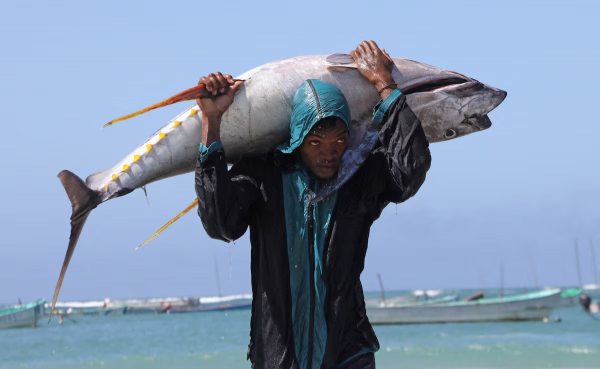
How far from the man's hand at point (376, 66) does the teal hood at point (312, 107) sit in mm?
150

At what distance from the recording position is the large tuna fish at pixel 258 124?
345cm

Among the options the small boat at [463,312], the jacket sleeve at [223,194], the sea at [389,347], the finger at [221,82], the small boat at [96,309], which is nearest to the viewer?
the jacket sleeve at [223,194]

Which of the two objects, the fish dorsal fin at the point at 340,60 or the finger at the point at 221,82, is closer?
the finger at the point at 221,82

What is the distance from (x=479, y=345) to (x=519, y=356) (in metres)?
3.55

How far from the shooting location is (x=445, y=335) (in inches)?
1303

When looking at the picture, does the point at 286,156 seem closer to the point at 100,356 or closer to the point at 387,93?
the point at 387,93

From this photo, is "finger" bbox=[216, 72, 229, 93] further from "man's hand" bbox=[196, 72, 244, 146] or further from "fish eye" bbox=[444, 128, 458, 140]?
"fish eye" bbox=[444, 128, 458, 140]

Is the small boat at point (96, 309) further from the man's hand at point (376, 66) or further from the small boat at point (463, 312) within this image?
the man's hand at point (376, 66)

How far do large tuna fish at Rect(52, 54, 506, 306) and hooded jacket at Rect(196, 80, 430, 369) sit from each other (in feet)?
0.23

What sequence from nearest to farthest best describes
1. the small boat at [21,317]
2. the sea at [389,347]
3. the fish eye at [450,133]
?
the fish eye at [450,133], the sea at [389,347], the small boat at [21,317]

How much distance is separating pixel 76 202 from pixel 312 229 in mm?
710

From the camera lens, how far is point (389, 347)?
91.0 feet

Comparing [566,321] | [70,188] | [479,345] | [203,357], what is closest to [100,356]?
[203,357]

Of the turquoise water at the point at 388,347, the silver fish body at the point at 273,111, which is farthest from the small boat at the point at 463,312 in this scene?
the silver fish body at the point at 273,111
